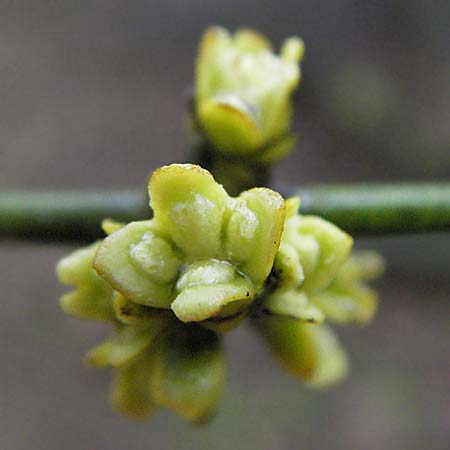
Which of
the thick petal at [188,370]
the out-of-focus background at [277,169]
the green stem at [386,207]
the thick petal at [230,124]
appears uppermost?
the thick petal at [230,124]

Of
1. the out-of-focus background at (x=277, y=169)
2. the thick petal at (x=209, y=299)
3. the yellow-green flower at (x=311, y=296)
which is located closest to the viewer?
the thick petal at (x=209, y=299)

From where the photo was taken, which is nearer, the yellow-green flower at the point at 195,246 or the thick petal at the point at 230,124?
the yellow-green flower at the point at 195,246

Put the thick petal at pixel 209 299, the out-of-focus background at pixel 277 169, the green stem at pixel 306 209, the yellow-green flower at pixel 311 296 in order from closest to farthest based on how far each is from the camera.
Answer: the thick petal at pixel 209 299 → the yellow-green flower at pixel 311 296 → the green stem at pixel 306 209 → the out-of-focus background at pixel 277 169

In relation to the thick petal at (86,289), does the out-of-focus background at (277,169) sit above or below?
below

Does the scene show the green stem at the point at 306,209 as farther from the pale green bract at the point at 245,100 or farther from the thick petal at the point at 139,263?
the thick petal at the point at 139,263

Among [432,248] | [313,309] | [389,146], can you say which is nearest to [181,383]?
[313,309]

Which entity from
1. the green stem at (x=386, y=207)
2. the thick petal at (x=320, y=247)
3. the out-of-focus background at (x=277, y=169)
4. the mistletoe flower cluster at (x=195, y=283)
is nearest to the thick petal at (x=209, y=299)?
the mistletoe flower cluster at (x=195, y=283)
